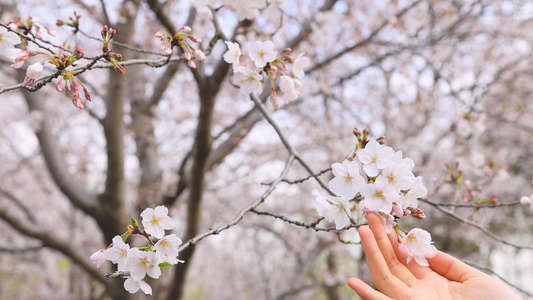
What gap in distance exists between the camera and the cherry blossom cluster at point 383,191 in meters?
0.96

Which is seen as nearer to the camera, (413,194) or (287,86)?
(413,194)

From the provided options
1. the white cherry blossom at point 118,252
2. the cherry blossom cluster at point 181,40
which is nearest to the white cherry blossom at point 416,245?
the white cherry blossom at point 118,252

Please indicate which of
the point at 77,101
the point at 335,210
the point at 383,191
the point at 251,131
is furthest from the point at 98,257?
the point at 251,131

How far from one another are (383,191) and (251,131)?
10.2 ft

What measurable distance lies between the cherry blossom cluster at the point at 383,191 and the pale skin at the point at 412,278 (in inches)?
1.7

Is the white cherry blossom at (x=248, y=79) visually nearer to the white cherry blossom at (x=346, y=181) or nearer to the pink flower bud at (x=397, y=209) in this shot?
the white cherry blossom at (x=346, y=181)

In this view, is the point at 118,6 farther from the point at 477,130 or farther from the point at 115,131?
the point at 477,130

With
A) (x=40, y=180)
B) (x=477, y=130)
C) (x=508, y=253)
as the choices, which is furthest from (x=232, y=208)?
(x=508, y=253)

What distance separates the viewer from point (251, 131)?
4.02m

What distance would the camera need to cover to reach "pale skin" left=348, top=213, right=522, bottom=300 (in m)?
1.01

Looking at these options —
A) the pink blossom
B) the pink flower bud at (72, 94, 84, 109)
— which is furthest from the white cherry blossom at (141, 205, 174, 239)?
the pink blossom

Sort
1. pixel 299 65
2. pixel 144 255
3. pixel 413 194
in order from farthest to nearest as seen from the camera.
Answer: pixel 299 65 → pixel 413 194 → pixel 144 255

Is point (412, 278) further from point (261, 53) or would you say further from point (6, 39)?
point (6, 39)

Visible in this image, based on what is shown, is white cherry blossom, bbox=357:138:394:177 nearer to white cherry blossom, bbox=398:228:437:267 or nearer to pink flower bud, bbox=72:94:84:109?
white cherry blossom, bbox=398:228:437:267
